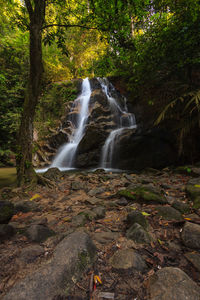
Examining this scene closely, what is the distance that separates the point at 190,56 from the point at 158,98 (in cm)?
160

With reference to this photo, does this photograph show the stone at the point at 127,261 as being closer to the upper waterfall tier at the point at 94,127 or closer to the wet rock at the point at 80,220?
the wet rock at the point at 80,220

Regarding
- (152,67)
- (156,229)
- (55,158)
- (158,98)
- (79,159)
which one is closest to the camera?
(156,229)

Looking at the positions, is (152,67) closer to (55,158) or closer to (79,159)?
(79,159)

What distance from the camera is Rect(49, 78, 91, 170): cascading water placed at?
342 inches

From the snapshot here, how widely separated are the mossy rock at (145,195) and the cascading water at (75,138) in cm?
632

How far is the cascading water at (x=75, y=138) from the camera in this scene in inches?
342

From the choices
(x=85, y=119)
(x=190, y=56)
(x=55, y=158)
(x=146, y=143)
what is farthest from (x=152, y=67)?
(x=55, y=158)

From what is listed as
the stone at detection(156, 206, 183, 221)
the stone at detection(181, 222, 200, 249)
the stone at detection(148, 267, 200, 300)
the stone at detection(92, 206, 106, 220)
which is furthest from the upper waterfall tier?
→ the stone at detection(148, 267, 200, 300)

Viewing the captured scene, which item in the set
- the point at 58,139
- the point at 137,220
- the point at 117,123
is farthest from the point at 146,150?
the point at 58,139

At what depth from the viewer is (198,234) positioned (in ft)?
4.27

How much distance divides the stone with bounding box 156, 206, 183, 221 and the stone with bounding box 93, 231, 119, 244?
74cm

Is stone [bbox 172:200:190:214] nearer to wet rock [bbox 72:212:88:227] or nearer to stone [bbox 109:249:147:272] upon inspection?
stone [bbox 109:249:147:272]

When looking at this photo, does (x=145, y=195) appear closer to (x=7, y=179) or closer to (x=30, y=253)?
(x=30, y=253)

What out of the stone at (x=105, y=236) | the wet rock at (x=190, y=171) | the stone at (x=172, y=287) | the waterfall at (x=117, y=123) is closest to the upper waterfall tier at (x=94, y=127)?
the waterfall at (x=117, y=123)
